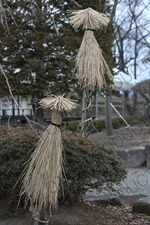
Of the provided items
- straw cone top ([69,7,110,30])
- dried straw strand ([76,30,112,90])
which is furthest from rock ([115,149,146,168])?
straw cone top ([69,7,110,30])

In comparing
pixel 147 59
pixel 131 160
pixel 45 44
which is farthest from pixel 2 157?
pixel 147 59

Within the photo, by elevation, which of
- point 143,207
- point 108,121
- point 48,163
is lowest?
point 143,207

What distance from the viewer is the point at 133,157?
27.3 ft

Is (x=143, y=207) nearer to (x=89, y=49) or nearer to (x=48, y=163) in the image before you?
(x=48, y=163)

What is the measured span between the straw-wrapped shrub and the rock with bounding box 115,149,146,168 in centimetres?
402

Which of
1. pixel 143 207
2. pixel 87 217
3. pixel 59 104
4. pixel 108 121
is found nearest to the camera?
→ pixel 59 104

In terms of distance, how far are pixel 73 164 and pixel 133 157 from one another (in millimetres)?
4661

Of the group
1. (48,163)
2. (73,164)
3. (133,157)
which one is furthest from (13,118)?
(48,163)

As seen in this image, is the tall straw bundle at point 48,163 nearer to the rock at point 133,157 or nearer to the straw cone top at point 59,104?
the straw cone top at point 59,104

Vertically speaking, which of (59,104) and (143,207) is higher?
(59,104)

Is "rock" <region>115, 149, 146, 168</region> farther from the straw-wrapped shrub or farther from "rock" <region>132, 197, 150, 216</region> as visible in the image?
the straw-wrapped shrub

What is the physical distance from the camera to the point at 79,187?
400 cm

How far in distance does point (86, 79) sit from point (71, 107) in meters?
1.55

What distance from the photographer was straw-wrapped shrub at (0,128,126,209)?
389 centimetres
